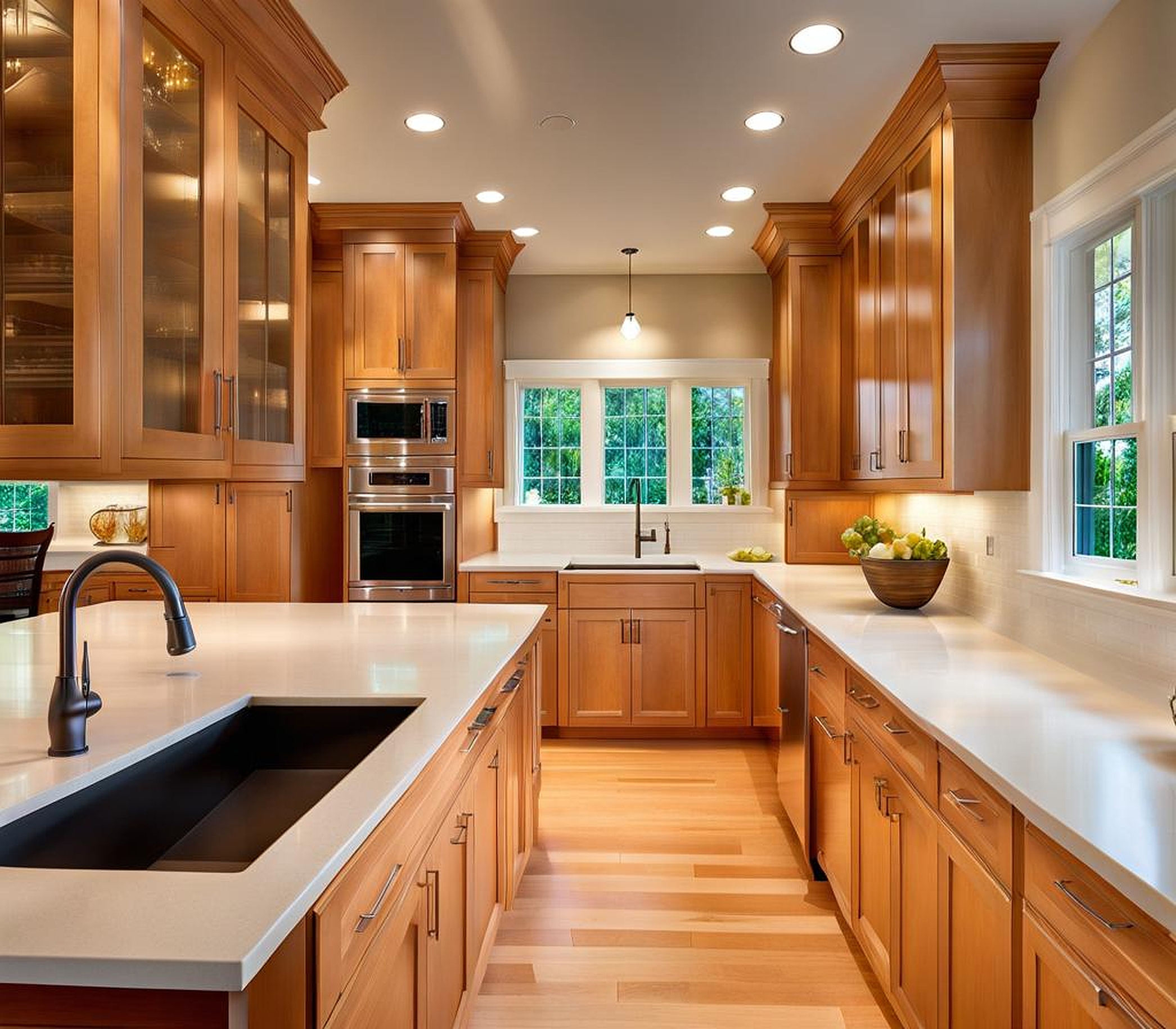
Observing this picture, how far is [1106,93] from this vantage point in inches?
86.8

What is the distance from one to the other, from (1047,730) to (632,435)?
12.7 feet

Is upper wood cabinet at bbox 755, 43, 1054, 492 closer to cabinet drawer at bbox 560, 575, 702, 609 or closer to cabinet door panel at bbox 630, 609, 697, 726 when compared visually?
cabinet drawer at bbox 560, 575, 702, 609

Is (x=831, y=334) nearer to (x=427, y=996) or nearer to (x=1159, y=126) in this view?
(x=1159, y=126)

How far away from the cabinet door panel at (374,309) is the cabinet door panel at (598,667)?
1676 mm

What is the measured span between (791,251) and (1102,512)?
7.99 ft

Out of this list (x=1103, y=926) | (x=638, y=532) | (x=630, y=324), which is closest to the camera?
(x=1103, y=926)

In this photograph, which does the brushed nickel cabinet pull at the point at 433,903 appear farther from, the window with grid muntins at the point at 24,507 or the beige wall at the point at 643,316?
the window with grid muntins at the point at 24,507

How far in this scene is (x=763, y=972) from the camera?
230cm

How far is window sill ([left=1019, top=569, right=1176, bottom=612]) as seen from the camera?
1884 millimetres

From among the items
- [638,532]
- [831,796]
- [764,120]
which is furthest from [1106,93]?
[638,532]

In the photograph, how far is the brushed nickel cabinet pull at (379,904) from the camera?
1070 millimetres

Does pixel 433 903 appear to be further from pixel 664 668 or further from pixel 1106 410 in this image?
pixel 664 668

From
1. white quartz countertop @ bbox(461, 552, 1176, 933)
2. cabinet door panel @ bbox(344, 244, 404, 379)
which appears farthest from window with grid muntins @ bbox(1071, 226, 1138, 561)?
cabinet door panel @ bbox(344, 244, 404, 379)

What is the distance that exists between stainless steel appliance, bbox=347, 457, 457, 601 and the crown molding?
224cm
